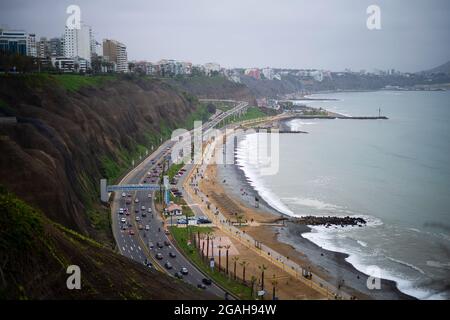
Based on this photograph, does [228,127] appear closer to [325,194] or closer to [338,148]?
[338,148]

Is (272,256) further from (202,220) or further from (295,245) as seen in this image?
(202,220)

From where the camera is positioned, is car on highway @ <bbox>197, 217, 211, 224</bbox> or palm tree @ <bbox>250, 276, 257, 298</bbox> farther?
car on highway @ <bbox>197, 217, 211, 224</bbox>

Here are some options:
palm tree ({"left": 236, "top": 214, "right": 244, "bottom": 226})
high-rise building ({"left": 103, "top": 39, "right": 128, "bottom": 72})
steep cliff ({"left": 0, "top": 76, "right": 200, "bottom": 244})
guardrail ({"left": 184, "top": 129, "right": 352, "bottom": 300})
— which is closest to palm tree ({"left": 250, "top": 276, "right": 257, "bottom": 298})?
guardrail ({"left": 184, "top": 129, "right": 352, "bottom": 300})

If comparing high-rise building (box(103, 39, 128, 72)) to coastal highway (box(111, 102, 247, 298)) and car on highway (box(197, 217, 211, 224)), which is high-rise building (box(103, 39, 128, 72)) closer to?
coastal highway (box(111, 102, 247, 298))

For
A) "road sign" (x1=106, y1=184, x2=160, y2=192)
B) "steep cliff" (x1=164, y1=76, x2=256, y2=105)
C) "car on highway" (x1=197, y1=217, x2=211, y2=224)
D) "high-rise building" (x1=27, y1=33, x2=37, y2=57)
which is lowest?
"car on highway" (x1=197, y1=217, x2=211, y2=224)

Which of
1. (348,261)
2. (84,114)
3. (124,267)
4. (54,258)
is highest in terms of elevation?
(84,114)

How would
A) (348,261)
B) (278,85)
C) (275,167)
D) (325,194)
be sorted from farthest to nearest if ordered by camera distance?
(278,85), (275,167), (325,194), (348,261)

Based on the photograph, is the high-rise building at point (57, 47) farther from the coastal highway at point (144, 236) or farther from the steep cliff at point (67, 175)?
the coastal highway at point (144, 236)

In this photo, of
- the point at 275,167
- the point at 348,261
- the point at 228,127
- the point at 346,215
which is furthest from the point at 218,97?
the point at 348,261
